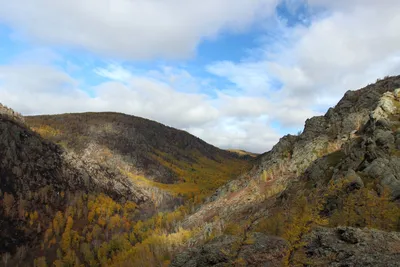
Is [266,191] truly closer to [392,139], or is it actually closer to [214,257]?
[392,139]

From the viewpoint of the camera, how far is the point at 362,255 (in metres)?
28.2

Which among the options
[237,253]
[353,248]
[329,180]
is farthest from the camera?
[329,180]

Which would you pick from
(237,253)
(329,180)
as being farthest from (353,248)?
(329,180)

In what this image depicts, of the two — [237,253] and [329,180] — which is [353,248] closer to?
[237,253]

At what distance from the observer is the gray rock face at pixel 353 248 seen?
89.0 feet

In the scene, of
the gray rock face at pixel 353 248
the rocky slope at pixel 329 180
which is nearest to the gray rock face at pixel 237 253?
the rocky slope at pixel 329 180

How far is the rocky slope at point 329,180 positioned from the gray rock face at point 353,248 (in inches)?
10.1

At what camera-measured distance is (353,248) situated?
98.3 feet

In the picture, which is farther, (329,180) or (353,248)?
(329,180)

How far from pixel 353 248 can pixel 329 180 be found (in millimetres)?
48013

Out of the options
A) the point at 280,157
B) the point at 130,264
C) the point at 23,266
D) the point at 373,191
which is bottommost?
the point at 23,266

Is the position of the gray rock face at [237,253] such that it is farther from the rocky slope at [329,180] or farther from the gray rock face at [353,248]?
the gray rock face at [353,248]

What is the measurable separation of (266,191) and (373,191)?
5797 centimetres

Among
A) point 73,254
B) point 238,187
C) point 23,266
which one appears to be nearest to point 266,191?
point 238,187
